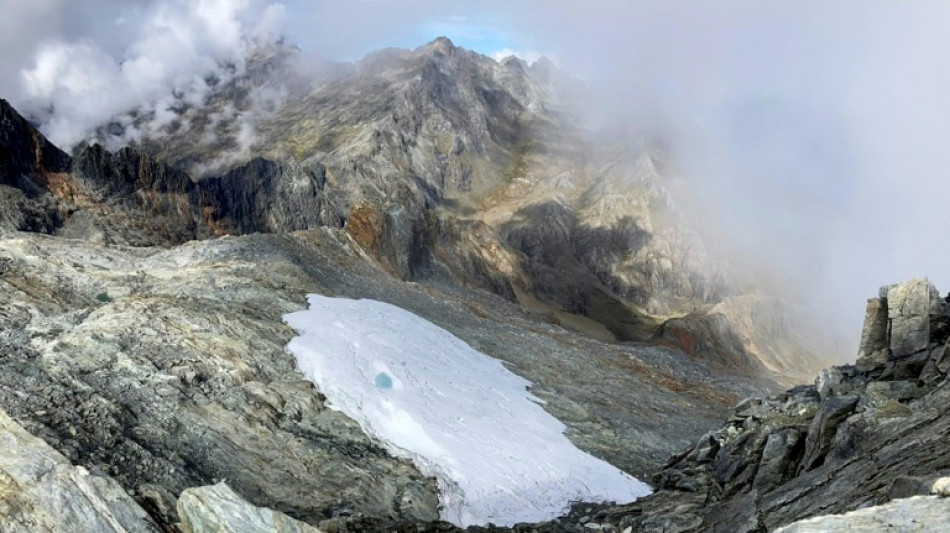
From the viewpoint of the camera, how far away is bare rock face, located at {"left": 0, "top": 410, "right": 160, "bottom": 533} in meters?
14.2

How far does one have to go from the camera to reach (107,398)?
73.8ft

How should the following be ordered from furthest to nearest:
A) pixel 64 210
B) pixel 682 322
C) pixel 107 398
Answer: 1. pixel 682 322
2. pixel 64 210
3. pixel 107 398

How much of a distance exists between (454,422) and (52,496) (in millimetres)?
18483

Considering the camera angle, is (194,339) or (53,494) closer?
(53,494)

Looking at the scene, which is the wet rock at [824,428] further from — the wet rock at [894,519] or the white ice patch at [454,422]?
the wet rock at [894,519]

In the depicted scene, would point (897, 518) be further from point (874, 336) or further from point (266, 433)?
point (874, 336)

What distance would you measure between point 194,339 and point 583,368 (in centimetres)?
3269

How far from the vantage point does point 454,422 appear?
31.5 metres

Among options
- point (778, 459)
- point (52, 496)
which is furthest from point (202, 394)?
point (778, 459)

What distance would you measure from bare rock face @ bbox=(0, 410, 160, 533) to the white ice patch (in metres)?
12.0

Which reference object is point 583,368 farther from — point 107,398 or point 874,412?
point 107,398

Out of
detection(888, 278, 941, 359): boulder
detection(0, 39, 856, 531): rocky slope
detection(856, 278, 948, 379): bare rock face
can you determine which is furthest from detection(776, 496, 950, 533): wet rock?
detection(888, 278, 941, 359): boulder

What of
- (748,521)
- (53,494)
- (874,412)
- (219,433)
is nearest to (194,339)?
(219,433)

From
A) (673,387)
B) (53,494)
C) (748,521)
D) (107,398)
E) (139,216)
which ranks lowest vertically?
(53,494)
